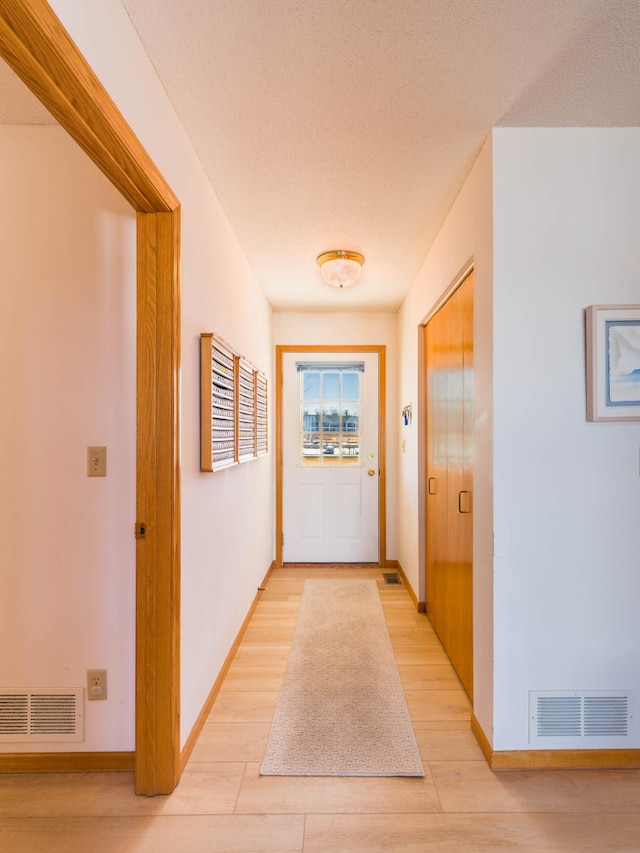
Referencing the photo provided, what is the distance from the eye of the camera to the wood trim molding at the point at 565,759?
1707 millimetres

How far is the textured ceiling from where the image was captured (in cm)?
128

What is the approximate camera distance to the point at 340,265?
2.92 meters

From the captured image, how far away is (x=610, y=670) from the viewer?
5.68ft

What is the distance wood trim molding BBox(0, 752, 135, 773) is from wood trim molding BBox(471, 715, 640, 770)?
1405 mm

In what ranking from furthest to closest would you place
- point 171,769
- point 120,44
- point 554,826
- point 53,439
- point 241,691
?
point 241,691, point 53,439, point 171,769, point 554,826, point 120,44

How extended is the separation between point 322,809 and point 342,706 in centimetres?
60

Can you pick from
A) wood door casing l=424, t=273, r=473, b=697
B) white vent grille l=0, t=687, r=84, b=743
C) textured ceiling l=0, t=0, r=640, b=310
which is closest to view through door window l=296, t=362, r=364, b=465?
wood door casing l=424, t=273, r=473, b=697

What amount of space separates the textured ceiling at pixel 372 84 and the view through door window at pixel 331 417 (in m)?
2.10

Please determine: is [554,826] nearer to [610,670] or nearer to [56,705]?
[610,670]

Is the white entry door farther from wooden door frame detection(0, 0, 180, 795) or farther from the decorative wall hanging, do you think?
wooden door frame detection(0, 0, 180, 795)

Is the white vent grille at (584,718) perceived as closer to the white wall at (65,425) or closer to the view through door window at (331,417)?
the white wall at (65,425)

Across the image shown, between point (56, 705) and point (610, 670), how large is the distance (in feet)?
6.92

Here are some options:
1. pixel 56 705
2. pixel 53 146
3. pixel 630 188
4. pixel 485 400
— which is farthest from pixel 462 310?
pixel 56 705

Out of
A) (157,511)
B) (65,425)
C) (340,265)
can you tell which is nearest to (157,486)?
(157,511)
